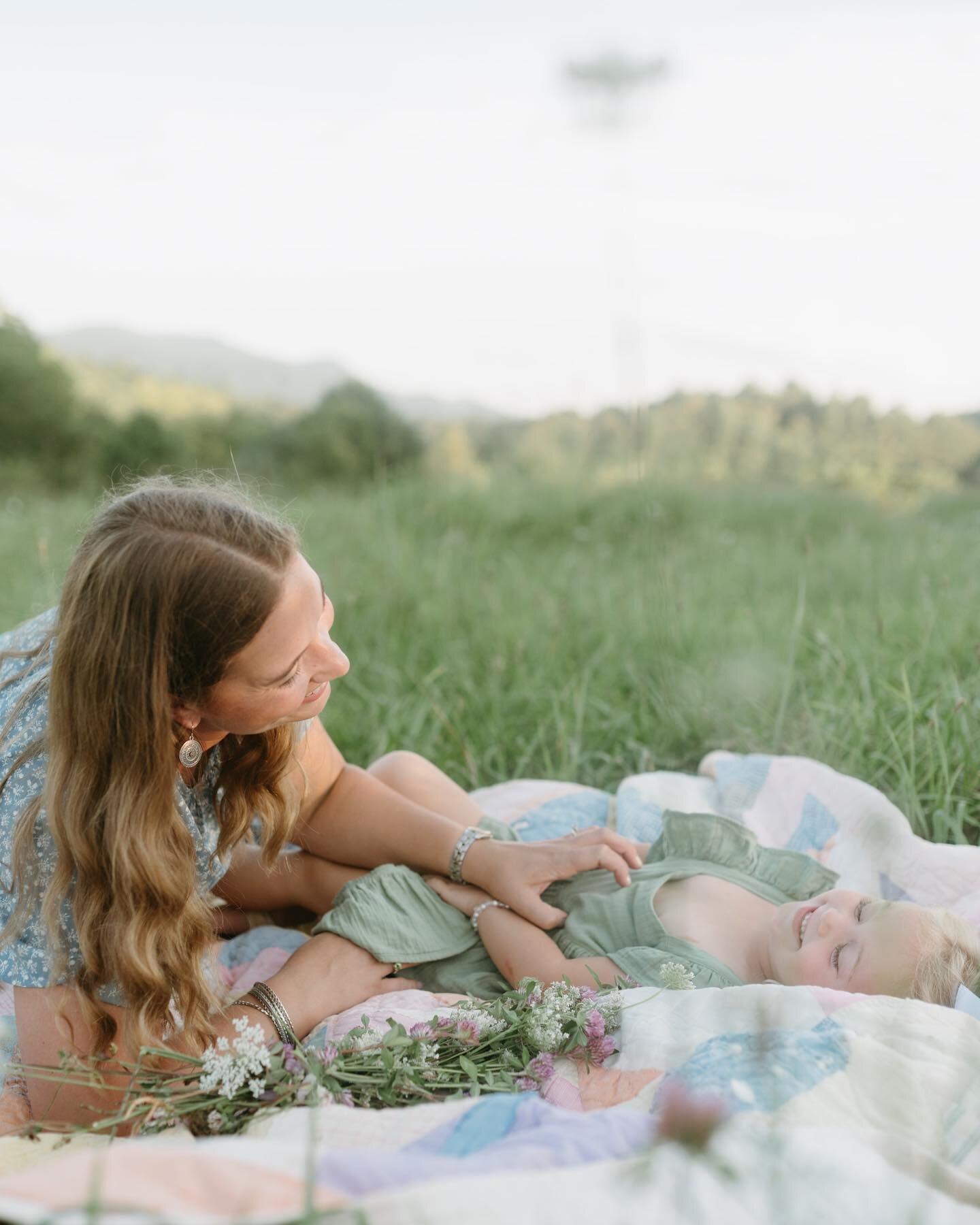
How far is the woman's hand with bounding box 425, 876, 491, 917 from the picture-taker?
225 cm

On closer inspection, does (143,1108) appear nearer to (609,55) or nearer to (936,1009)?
(936,1009)

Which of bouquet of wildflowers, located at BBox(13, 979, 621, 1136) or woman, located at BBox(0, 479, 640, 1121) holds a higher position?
woman, located at BBox(0, 479, 640, 1121)

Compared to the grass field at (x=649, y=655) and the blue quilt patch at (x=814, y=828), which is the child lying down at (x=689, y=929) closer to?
the blue quilt patch at (x=814, y=828)

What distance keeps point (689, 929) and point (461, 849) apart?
0.49m

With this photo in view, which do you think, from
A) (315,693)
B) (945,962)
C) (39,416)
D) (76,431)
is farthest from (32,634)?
(39,416)

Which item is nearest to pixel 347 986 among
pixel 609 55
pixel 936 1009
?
pixel 936 1009

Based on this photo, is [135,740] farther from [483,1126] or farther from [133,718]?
[483,1126]

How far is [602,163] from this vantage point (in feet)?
5.21

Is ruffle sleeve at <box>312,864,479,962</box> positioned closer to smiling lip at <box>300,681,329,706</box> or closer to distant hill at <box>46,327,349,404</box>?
smiling lip at <box>300,681,329,706</box>

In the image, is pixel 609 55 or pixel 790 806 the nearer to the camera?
pixel 609 55

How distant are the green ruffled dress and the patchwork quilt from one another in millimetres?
128

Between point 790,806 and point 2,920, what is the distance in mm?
1831

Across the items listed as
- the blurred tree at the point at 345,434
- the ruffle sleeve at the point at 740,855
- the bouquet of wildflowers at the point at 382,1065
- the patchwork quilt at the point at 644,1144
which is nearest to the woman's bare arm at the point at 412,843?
the ruffle sleeve at the point at 740,855

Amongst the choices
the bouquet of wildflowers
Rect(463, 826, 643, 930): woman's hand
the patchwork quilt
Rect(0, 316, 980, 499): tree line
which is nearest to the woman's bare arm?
Rect(463, 826, 643, 930): woman's hand
